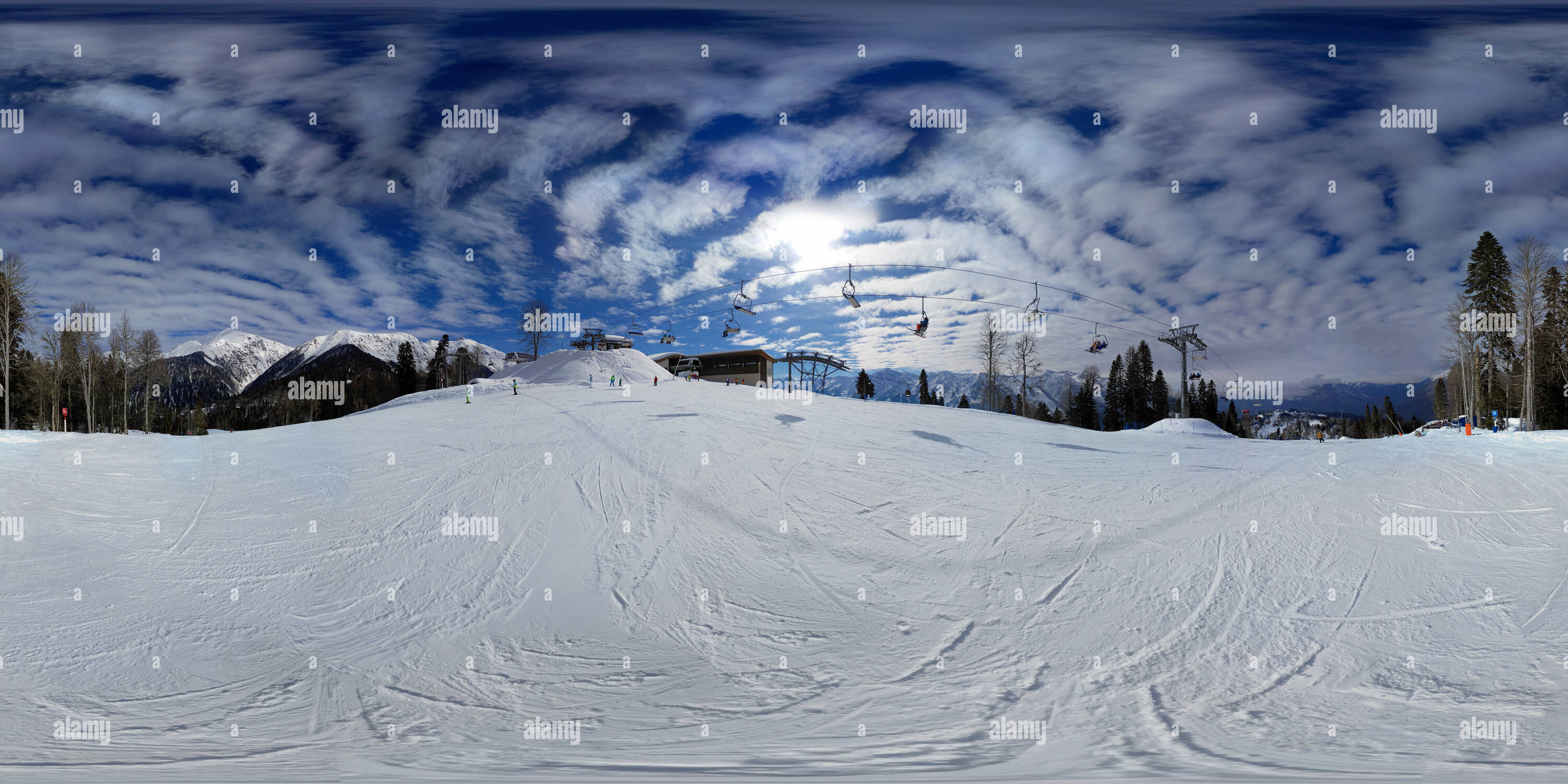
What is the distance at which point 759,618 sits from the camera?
25.3 feet

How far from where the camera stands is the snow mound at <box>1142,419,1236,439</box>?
78.6 feet

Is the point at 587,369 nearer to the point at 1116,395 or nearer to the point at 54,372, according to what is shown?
the point at 54,372

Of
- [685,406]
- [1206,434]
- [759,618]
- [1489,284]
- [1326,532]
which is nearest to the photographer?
[759,618]

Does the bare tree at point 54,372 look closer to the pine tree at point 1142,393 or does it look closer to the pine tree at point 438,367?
the pine tree at point 438,367

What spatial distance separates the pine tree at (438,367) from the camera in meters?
61.9

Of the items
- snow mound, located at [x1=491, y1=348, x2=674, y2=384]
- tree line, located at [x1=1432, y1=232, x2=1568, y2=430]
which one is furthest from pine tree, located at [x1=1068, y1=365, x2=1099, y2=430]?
snow mound, located at [x1=491, y1=348, x2=674, y2=384]

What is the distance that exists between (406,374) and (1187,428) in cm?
6338

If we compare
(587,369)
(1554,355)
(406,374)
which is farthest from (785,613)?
(406,374)

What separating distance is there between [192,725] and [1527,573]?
1504 cm

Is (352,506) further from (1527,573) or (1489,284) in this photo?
(1489,284)

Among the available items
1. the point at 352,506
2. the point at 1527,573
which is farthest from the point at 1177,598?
the point at 352,506

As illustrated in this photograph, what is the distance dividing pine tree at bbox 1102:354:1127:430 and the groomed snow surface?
172 feet

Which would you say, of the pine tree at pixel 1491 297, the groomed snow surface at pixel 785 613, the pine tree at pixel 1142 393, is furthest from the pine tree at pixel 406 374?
the pine tree at pixel 1491 297

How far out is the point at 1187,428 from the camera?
80.0ft
